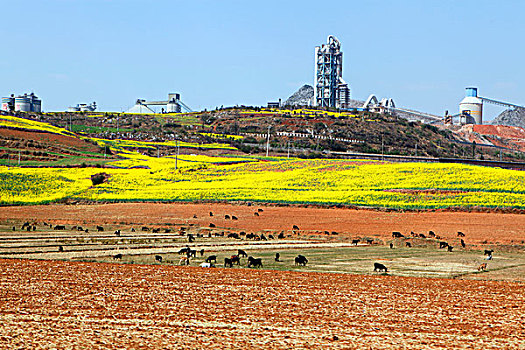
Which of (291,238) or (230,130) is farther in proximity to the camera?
(230,130)

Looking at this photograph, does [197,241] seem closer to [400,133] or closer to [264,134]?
[264,134]

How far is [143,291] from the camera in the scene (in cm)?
2583

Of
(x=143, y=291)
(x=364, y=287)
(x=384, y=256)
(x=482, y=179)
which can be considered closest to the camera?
(x=143, y=291)

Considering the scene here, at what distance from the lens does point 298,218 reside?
199 ft

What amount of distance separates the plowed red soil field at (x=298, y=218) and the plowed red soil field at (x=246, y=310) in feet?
76.2

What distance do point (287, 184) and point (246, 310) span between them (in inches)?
2198

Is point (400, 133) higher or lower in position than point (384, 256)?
higher

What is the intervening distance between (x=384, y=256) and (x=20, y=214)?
1402 inches

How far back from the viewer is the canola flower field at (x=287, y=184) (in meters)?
67.9

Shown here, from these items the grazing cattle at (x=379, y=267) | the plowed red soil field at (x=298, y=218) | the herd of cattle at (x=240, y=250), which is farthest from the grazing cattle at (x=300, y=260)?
the plowed red soil field at (x=298, y=218)

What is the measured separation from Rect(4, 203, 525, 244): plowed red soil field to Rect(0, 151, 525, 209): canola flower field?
3349mm

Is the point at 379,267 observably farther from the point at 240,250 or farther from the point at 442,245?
the point at 442,245

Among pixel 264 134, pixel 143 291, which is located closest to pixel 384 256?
pixel 143 291

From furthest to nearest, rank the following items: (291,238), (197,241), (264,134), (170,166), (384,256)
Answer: (264,134)
(170,166)
(291,238)
(197,241)
(384,256)
